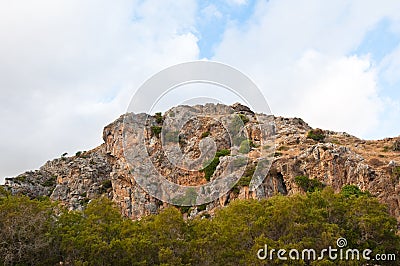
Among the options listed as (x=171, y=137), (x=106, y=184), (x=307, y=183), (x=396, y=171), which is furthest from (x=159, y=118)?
(x=396, y=171)

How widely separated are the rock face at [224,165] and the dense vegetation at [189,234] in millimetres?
13870

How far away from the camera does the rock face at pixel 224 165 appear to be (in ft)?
136

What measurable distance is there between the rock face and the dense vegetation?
546 inches

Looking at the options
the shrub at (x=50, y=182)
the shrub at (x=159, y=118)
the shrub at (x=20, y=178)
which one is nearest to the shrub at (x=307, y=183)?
the shrub at (x=159, y=118)

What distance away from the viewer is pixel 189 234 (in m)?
23.7

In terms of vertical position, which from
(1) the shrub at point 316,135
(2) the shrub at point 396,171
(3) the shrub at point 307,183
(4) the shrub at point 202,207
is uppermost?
(1) the shrub at point 316,135

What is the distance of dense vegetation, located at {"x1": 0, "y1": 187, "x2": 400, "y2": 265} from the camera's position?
21531mm

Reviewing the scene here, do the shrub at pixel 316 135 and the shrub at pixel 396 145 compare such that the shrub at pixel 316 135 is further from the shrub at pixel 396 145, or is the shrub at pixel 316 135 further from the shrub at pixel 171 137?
the shrub at pixel 171 137

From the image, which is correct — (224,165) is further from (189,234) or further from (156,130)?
(189,234)

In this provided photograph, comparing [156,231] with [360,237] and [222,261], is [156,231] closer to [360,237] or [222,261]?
[222,261]

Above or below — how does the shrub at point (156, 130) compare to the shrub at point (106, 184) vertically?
above

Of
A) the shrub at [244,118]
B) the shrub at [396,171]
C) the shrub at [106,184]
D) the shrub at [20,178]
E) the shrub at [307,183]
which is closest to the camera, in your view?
the shrub at [396,171]

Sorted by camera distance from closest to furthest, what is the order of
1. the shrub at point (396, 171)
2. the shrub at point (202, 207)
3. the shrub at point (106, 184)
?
the shrub at point (396, 171) → the shrub at point (202, 207) → the shrub at point (106, 184)

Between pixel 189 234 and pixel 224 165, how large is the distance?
80.5 ft
